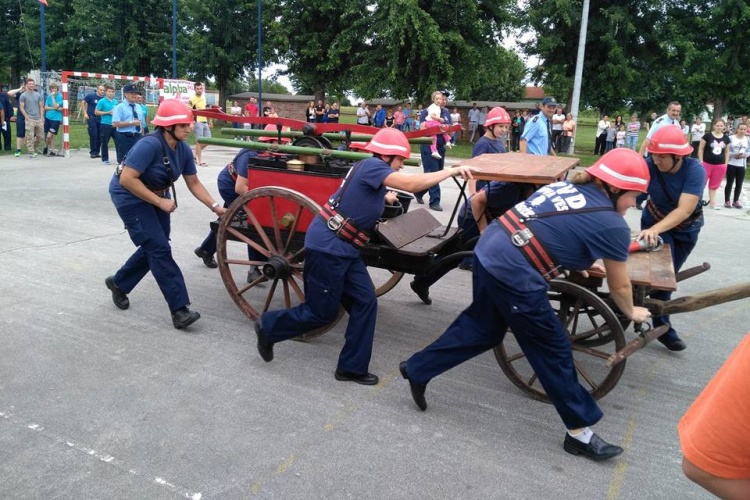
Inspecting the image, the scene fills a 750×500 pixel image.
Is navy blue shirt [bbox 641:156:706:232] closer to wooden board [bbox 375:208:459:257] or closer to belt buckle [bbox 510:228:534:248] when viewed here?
wooden board [bbox 375:208:459:257]

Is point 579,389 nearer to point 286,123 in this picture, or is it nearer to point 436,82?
point 286,123

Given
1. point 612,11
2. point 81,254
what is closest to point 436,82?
point 612,11

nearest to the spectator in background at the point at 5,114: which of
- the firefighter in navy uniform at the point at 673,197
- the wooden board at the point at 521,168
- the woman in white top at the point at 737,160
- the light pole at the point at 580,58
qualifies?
the wooden board at the point at 521,168

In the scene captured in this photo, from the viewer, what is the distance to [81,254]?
253 inches

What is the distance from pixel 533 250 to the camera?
3.00 metres

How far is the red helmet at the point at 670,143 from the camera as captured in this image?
4.09m

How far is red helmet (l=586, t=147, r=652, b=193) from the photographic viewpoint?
2908 mm

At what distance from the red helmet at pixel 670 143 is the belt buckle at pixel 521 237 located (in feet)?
5.66

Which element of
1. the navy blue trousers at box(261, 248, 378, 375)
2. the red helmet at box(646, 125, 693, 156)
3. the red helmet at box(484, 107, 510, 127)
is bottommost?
the navy blue trousers at box(261, 248, 378, 375)

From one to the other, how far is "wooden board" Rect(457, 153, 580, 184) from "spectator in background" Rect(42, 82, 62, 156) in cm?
1329

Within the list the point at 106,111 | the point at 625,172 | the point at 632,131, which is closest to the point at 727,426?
the point at 625,172

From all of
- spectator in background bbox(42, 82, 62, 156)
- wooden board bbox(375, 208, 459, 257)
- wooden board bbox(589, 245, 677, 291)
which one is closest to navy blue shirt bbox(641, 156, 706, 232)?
wooden board bbox(589, 245, 677, 291)

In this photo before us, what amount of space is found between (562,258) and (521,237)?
0.22m

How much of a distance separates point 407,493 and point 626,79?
80.2 feet
